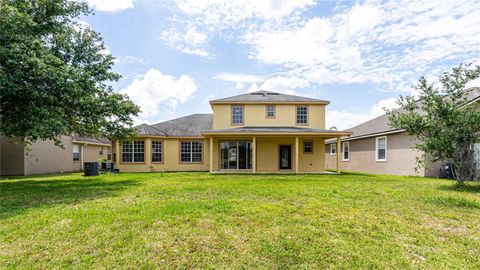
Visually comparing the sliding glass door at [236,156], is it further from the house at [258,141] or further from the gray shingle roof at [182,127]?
the gray shingle roof at [182,127]

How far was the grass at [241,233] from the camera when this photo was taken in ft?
13.3

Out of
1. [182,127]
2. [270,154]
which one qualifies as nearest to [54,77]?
[182,127]

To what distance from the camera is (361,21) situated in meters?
12.4

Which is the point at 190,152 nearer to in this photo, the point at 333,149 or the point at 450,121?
A: the point at 333,149

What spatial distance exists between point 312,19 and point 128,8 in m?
9.02

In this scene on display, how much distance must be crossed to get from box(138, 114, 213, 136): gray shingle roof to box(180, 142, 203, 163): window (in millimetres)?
852

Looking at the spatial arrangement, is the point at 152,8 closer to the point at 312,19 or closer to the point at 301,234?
the point at 312,19

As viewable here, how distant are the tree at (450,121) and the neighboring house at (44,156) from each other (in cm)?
1923

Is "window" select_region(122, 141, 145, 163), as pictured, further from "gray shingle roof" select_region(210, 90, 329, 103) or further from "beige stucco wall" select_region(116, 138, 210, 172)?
"gray shingle roof" select_region(210, 90, 329, 103)

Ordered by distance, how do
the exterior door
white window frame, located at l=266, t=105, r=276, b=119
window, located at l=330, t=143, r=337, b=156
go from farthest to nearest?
window, located at l=330, t=143, r=337, b=156 → white window frame, located at l=266, t=105, r=276, b=119 → the exterior door

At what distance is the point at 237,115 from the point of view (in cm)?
1948

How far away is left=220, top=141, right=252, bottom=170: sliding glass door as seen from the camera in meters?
19.1

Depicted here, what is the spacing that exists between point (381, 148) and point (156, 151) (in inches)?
655

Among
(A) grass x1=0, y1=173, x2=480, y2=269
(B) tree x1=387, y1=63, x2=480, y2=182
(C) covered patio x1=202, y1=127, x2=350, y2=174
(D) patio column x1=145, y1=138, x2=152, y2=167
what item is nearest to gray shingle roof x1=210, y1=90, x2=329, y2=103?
(C) covered patio x1=202, y1=127, x2=350, y2=174
